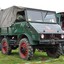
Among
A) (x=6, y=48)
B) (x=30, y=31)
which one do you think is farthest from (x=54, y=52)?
(x=6, y=48)

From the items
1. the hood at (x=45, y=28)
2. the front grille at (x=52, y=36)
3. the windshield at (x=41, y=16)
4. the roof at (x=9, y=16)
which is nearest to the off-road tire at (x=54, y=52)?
the front grille at (x=52, y=36)

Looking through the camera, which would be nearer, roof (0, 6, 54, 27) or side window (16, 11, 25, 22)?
side window (16, 11, 25, 22)

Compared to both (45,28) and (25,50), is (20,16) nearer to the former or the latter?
(45,28)

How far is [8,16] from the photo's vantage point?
14594 millimetres

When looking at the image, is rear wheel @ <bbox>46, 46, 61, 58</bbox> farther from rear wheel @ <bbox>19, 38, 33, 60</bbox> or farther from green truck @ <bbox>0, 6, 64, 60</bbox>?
rear wheel @ <bbox>19, 38, 33, 60</bbox>

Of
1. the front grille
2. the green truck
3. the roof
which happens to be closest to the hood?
the green truck

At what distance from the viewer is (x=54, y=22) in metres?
13.6

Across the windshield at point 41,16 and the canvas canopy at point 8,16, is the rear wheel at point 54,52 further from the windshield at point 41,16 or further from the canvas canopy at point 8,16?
the canvas canopy at point 8,16

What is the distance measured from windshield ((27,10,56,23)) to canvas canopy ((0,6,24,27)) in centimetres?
59

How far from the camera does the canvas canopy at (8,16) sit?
45.6ft

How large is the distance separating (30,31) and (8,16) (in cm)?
296

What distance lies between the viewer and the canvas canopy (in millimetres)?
13914

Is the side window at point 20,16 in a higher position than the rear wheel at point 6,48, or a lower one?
higher

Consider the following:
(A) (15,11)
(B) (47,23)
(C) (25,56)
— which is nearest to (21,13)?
(A) (15,11)
